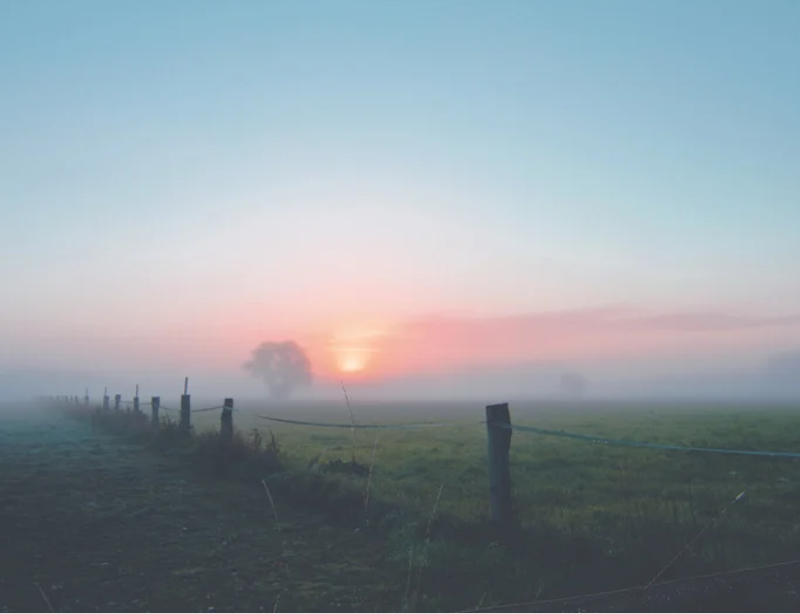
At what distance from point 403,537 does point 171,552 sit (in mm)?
2719

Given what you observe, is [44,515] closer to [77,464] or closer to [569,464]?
[77,464]

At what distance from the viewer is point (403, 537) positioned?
7.29 m

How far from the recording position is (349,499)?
905 centimetres

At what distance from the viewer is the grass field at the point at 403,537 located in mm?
5258

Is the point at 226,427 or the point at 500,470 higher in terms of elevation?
the point at 226,427

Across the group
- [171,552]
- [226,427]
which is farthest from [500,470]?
[226,427]

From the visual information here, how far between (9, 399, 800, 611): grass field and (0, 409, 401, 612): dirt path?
28mm

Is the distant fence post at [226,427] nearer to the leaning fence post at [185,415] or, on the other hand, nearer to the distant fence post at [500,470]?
the leaning fence post at [185,415]

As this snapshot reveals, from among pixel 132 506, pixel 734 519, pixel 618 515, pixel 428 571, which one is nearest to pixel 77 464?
pixel 132 506

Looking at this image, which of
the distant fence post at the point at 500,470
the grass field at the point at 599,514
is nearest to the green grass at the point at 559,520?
the grass field at the point at 599,514

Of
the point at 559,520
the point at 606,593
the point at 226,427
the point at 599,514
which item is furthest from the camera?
the point at 226,427

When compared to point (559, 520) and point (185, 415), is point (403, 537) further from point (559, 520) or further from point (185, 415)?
point (185, 415)

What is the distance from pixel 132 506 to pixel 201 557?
3.14m

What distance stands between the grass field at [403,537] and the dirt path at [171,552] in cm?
3
